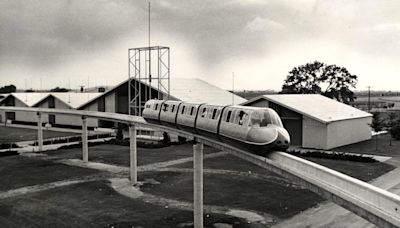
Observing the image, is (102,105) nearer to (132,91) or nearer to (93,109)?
(93,109)

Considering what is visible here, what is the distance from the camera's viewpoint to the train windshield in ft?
70.7

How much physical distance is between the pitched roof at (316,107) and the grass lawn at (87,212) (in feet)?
109

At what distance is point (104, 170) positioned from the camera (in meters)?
44.8

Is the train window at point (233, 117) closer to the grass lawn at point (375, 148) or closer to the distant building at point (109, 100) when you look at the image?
the grass lawn at point (375, 148)

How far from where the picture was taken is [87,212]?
29.6 metres

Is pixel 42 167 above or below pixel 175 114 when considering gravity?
below

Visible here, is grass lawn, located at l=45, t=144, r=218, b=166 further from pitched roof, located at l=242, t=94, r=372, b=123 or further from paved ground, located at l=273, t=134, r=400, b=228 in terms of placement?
paved ground, located at l=273, t=134, r=400, b=228

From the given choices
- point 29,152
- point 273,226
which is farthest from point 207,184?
point 29,152

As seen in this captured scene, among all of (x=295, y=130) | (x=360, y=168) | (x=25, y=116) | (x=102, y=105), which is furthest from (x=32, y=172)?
(x=25, y=116)

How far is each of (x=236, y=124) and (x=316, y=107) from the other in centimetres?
4438

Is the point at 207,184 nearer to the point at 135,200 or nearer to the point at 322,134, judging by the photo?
the point at 135,200

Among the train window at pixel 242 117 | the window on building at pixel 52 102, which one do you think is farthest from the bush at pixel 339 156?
the window on building at pixel 52 102

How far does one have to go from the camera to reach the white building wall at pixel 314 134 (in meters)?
57.9

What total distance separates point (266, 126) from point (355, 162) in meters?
30.0
